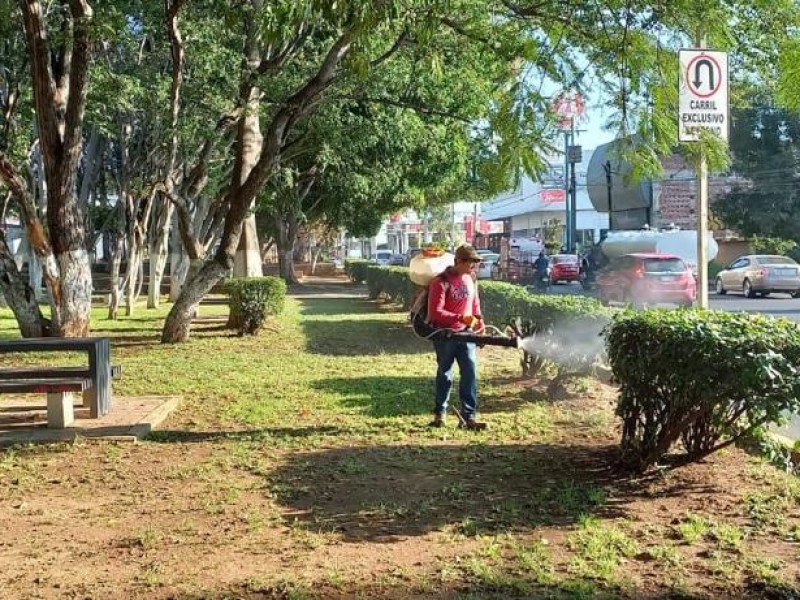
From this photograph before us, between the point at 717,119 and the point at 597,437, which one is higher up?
the point at 717,119

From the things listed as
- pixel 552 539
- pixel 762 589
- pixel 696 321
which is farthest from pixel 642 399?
pixel 762 589

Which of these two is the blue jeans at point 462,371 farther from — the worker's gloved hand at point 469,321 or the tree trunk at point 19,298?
the tree trunk at point 19,298

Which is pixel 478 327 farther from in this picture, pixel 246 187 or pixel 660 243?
pixel 660 243

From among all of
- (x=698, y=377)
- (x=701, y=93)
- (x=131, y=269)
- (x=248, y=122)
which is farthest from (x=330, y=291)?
(x=698, y=377)

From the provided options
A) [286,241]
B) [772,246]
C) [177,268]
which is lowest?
[177,268]

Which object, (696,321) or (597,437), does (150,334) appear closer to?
(597,437)

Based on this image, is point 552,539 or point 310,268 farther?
point 310,268

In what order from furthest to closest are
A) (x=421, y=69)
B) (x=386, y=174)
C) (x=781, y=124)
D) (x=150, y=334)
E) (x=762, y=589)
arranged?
(x=781, y=124) < (x=386, y=174) < (x=150, y=334) < (x=421, y=69) < (x=762, y=589)

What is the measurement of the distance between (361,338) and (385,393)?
5.95 meters

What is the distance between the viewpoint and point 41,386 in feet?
23.4

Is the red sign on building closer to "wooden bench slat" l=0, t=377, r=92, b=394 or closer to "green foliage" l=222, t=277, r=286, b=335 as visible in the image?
"green foliage" l=222, t=277, r=286, b=335

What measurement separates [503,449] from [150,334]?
35.0 feet

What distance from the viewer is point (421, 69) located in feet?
39.6

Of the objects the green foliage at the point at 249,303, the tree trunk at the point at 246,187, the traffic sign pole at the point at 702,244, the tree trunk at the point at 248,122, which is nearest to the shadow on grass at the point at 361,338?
the green foliage at the point at 249,303
